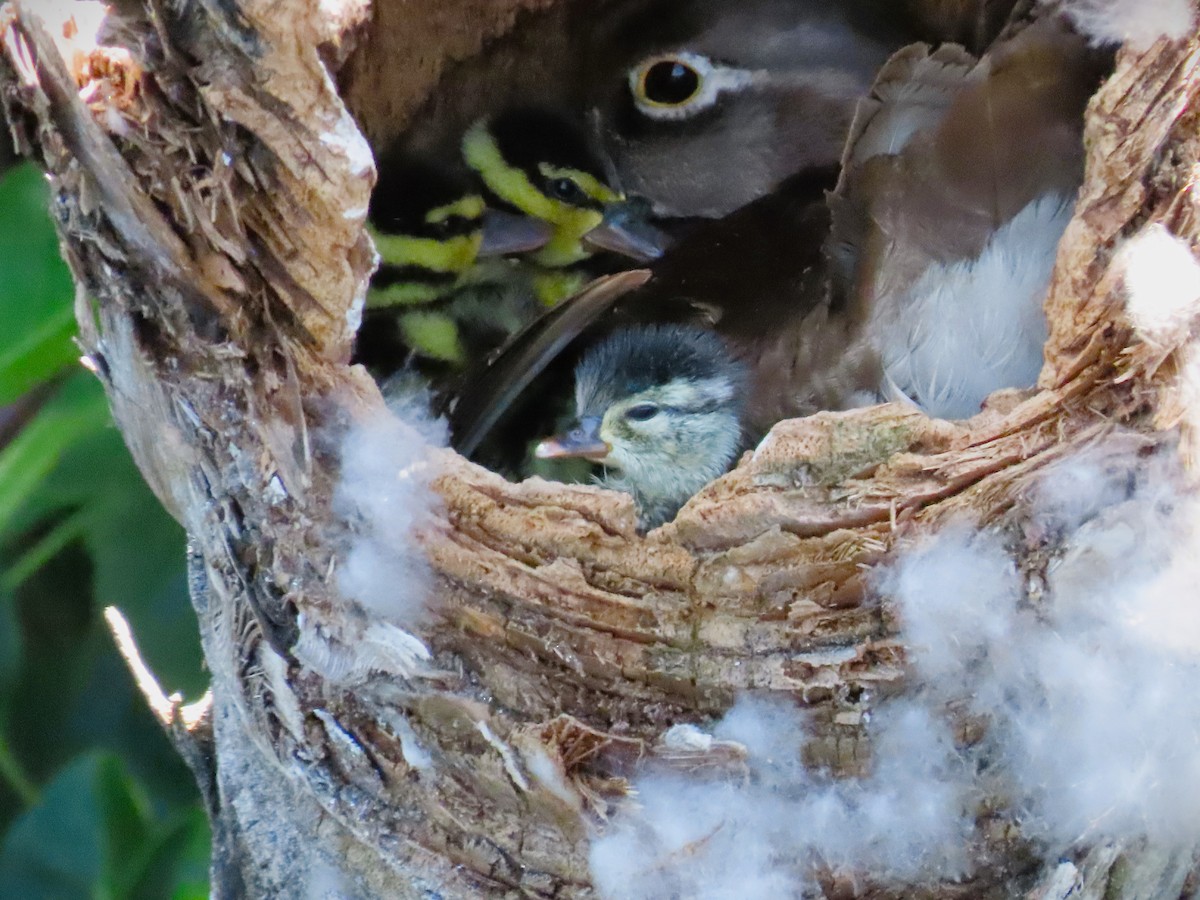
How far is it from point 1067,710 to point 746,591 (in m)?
0.21

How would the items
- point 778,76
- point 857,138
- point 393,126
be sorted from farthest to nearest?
point 778,76 → point 393,126 → point 857,138

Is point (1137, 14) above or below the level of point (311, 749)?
above

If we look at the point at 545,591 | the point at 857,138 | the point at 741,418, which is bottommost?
the point at 545,591

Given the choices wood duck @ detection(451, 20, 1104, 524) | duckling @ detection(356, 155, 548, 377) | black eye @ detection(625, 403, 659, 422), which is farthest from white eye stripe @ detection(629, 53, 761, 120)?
black eye @ detection(625, 403, 659, 422)

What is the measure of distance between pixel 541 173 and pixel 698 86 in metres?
0.24

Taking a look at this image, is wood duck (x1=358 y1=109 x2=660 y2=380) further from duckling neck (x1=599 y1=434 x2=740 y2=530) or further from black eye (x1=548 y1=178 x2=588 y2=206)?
duckling neck (x1=599 y1=434 x2=740 y2=530)

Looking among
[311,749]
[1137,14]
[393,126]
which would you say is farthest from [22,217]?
[1137,14]

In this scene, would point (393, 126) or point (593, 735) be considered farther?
point (393, 126)

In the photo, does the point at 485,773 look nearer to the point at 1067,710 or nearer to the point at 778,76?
the point at 1067,710

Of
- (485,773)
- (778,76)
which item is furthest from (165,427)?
(778,76)

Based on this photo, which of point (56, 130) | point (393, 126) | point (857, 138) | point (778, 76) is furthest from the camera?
point (778, 76)

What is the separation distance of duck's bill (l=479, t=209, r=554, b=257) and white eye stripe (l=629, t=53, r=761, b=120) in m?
0.20

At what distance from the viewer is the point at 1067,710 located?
0.74m

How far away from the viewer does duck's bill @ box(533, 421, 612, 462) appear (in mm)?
1074
